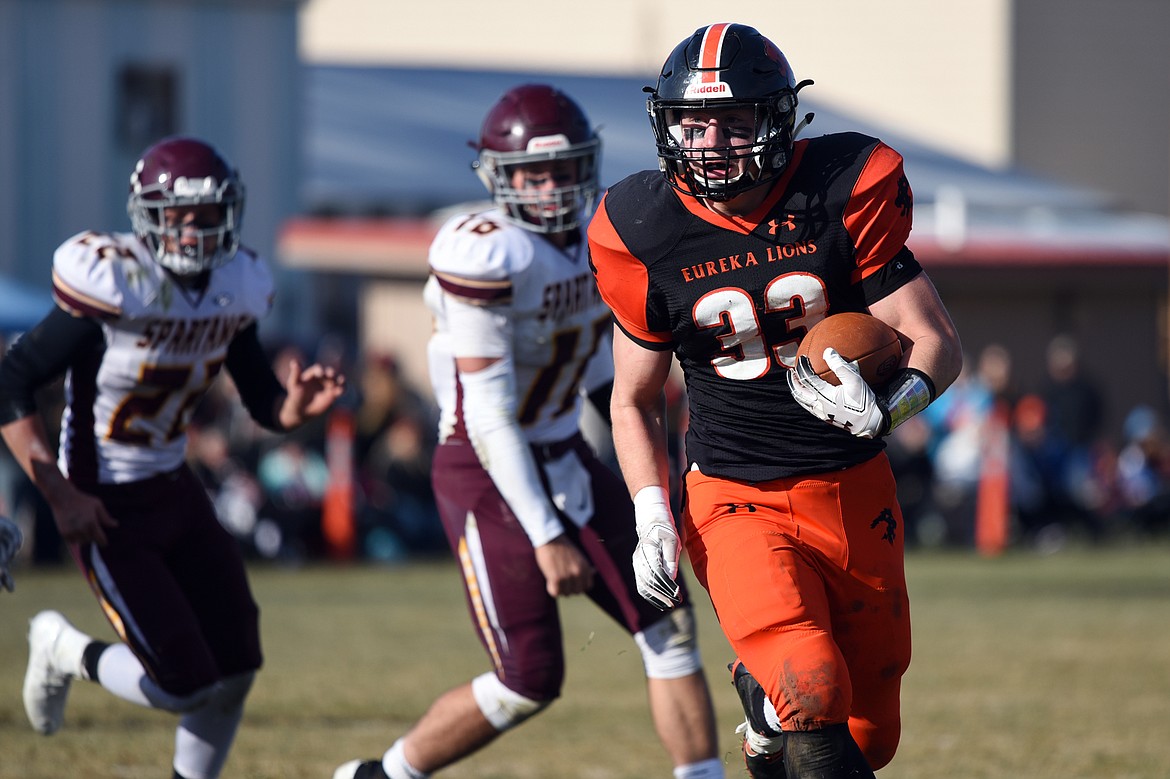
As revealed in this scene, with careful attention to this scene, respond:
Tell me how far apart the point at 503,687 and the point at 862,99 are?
2405 centimetres

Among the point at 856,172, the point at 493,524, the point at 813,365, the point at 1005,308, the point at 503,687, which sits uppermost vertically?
the point at 856,172

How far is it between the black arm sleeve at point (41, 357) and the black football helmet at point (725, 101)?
1.86 m

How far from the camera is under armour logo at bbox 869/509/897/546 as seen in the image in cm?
385

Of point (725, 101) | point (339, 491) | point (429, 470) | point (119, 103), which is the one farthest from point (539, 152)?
point (119, 103)

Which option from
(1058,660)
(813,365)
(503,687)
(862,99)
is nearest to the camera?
(813,365)

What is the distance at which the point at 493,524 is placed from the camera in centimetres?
476

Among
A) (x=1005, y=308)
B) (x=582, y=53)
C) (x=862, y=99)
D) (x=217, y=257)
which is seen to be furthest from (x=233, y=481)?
(x=582, y=53)

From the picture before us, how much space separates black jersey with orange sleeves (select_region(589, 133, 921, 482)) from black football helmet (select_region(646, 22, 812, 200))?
0.09 m

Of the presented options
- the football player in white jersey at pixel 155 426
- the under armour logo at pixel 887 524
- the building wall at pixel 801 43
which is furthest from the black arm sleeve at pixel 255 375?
the building wall at pixel 801 43

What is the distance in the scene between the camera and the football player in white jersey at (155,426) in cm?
470

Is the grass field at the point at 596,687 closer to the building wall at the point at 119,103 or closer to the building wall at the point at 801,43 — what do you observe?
the building wall at the point at 119,103

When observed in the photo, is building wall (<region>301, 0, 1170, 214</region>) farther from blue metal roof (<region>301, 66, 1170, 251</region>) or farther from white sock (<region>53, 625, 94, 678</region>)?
white sock (<region>53, 625, 94, 678</region>)

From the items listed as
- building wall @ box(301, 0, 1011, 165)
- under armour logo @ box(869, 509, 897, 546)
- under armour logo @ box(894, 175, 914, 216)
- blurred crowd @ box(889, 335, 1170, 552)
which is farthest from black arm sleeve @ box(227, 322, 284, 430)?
building wall @ box(301, 0, 1011, 165)

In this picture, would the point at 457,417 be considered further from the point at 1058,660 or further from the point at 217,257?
the point at 1058,660
